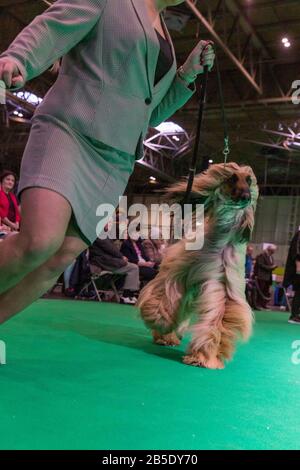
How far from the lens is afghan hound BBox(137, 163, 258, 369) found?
254 centimetres

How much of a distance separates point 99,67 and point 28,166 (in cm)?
44

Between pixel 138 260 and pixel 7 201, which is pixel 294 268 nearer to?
pixel 138 260

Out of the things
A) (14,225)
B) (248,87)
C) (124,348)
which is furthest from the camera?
(248,87)

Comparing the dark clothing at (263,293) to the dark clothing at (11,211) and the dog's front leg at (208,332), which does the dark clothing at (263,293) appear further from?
the dog's front leg at (208,332)

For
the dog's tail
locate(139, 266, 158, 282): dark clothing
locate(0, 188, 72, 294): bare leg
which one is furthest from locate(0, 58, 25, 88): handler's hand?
locate(139, 266, 158, 282): dark clothing

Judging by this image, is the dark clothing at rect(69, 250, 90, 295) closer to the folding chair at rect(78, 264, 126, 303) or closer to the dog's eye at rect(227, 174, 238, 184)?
the folding chair at rect(78, 264, 126, 303)

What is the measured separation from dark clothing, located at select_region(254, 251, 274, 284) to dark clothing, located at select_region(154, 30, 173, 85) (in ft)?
30.5

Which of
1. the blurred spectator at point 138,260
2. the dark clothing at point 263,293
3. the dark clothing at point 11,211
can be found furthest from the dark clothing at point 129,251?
the dark clothing at point 263,293

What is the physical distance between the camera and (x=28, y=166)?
1562 millimetres

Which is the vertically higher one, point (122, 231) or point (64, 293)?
point (122, 231)

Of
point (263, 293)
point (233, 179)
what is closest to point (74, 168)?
point (233, 179)

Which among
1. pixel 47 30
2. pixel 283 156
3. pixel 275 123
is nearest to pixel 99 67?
pixel 47 30

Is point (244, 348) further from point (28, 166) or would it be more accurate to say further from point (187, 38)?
point (187, 38)

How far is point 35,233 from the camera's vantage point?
1.49 meters
